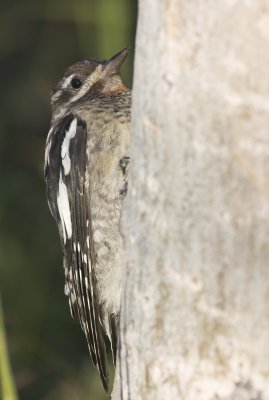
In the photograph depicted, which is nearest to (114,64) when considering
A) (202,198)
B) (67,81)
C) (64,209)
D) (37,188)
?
(67,81)

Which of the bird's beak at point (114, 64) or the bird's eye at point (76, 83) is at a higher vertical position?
the bird's beak at point (114, 64)

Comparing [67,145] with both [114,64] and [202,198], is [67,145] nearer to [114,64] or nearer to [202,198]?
[114,64]

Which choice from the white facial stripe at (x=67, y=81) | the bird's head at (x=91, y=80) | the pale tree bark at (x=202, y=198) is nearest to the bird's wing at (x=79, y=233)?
the bird's head at (x=91, y=80)

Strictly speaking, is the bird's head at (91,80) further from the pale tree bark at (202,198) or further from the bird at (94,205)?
the pale tree bark at (202,198)

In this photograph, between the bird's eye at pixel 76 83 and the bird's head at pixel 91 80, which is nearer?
the bird's head at pixel 91 80

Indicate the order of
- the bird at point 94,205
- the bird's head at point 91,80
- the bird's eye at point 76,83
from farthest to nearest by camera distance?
the bird's eye at point 76,83
the bird's head at point 91,80
the bird at point 94,205

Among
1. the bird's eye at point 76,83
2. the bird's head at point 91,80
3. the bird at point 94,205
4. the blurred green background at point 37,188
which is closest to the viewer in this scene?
the bird at point 94,205

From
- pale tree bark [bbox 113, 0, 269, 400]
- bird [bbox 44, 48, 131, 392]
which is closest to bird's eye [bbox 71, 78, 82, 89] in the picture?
bird [bbox 44, 48, 131, 392]

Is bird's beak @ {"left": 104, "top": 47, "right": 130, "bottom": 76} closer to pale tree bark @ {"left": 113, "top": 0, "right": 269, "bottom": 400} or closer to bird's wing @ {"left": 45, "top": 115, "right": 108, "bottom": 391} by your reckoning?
bird's wing @ {"left": 45, "top": 115, "right": 108, "bottom": 391}
